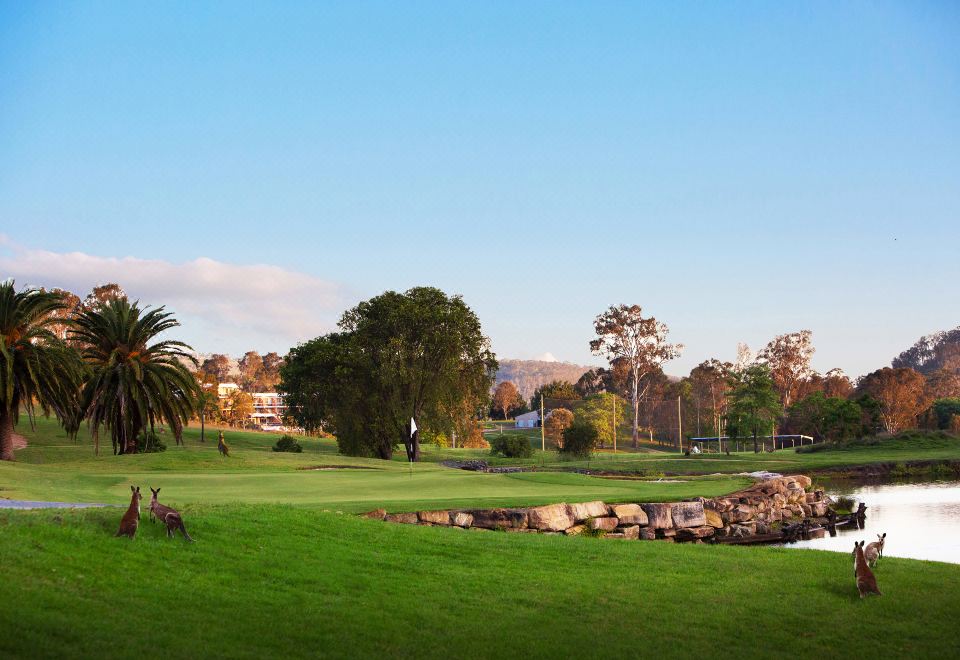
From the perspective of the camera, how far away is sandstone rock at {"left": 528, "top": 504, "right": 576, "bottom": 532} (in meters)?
22.3

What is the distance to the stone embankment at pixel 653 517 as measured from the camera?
71.6 feet

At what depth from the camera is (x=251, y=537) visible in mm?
13664

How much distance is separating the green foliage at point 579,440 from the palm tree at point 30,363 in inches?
1456

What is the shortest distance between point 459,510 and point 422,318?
125 ft

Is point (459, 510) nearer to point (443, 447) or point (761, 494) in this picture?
point (761, 494)

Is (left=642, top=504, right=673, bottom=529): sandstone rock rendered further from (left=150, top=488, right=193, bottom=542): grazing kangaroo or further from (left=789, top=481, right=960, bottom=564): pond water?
(left=150, top=488, right=193, bottom=542): grazing kangaroo

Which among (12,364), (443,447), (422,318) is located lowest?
(443,447)

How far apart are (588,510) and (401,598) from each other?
42.6ft

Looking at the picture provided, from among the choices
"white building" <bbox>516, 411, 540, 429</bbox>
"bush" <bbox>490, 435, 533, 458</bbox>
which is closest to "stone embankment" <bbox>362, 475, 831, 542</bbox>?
"bush" <bbox>490, 435, 533, 458</bbox>

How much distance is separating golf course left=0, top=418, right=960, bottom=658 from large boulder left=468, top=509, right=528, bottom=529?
4126 mm

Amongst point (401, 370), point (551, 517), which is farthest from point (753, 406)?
point (551, 517)

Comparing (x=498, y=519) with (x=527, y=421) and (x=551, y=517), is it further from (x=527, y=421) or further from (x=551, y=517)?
(x=527, y=421)

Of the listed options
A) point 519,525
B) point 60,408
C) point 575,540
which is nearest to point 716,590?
point 575,540

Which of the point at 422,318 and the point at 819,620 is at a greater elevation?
the point at 422,318
